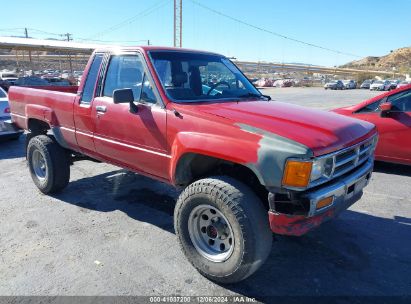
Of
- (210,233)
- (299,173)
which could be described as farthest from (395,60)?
(299,173)

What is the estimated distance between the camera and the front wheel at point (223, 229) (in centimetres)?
279

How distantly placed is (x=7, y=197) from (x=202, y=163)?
326 centimetres

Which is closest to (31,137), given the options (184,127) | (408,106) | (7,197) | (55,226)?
(7,197)

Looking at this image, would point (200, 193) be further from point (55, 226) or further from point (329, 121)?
point (55, 226)

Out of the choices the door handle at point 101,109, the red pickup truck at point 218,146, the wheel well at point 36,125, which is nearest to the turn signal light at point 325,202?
the red pickup truck at point 218,146

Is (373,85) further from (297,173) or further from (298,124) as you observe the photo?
(297,173)

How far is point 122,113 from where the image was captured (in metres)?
3.86

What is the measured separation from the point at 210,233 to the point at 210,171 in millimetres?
579

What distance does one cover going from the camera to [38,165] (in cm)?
536

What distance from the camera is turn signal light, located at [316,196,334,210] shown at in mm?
2703

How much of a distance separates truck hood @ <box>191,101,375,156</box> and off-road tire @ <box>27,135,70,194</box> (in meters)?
2.51

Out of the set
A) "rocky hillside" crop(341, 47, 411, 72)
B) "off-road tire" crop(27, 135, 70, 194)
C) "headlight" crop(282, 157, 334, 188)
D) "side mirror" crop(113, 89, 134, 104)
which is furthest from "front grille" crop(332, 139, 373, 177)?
"rocky hillside" crop(341, 47, 411, 72)

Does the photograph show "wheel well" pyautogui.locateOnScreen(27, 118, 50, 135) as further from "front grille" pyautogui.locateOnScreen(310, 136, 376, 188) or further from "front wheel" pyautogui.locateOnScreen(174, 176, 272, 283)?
"front grille" pyautogui.locateOnScreen(310, 136, 376, 188)

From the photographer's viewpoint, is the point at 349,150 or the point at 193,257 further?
the point at 193,257
